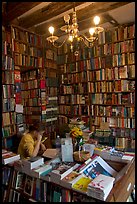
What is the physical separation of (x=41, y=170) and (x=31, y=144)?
0.75m

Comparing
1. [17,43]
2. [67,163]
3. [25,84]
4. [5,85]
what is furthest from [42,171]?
[25,84]

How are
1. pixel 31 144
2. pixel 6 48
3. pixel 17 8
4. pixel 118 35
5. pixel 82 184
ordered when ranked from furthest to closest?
pixel 118 35, pixel 6 48, pixel 17 8, pixel 31 144, pixel 82 184

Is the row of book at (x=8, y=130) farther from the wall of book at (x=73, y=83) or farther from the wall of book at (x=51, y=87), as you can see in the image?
the wall of book at (x=73, y=83)

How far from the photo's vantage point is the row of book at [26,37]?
11.9ft

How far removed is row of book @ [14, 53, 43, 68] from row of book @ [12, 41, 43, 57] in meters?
0.07

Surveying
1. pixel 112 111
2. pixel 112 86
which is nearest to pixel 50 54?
pixel 112 86

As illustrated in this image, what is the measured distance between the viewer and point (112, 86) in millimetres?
3883

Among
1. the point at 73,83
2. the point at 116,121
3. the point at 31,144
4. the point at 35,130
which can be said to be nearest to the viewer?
the point at 31,144

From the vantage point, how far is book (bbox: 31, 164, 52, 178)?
4.53ft

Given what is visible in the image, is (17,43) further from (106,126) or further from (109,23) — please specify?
(106,126)

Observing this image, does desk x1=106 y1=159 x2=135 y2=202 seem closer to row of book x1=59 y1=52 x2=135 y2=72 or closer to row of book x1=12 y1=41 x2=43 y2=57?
row of book x1=59 y1=52 x2=135 y2=72

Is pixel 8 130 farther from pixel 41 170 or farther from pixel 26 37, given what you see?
pixel 41 170

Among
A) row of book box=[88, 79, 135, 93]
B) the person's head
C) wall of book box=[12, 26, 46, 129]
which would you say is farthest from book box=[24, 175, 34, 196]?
row of book box=[88, 79, 135, 93]

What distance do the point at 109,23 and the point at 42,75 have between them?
1.91m
